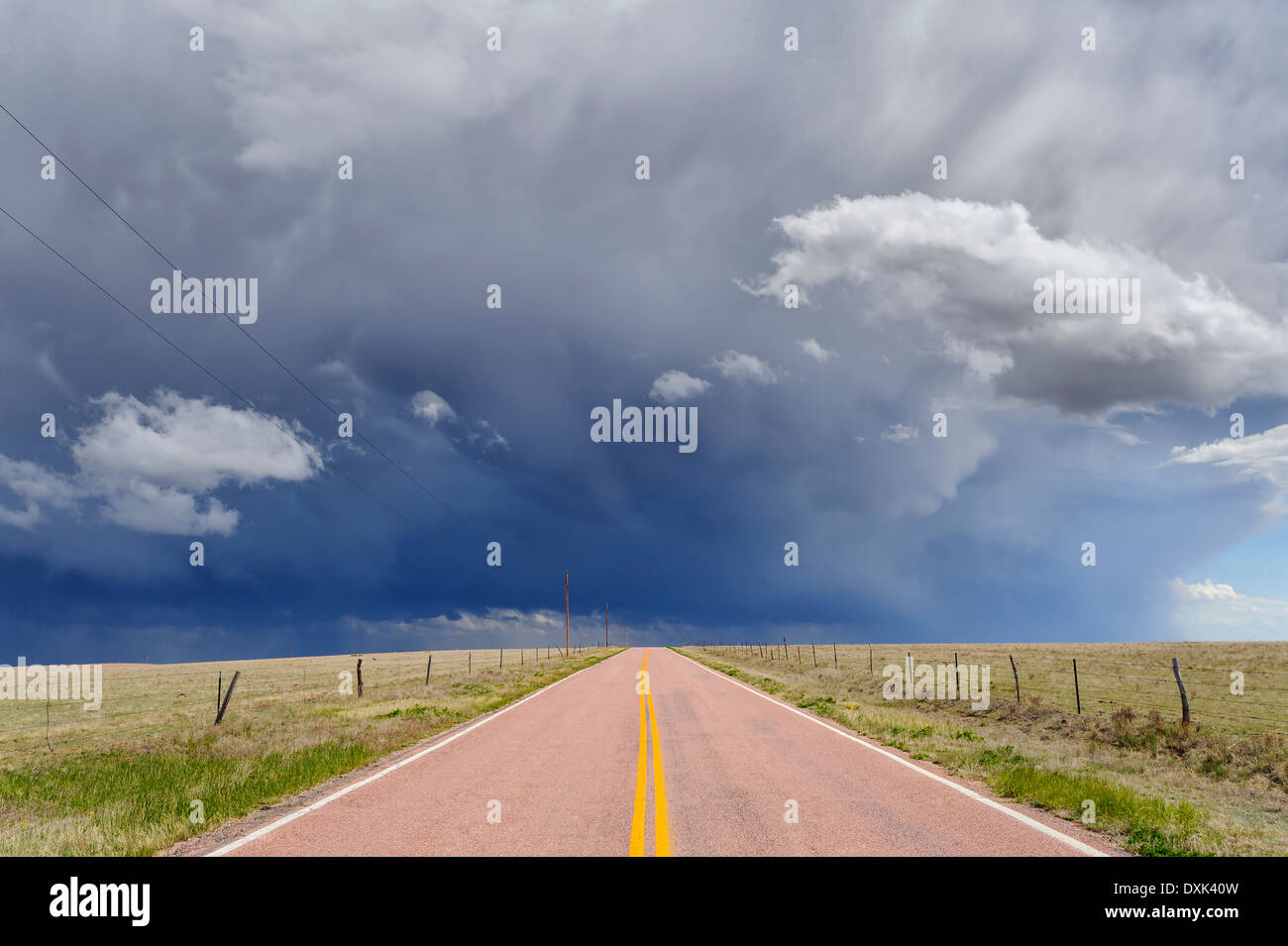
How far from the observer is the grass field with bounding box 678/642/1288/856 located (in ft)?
26.9

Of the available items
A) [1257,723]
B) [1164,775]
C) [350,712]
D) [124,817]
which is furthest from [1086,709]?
[124,817]

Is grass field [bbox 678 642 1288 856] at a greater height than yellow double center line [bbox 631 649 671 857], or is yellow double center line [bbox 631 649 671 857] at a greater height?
yellow double center line [bbox 631 649 671 857]

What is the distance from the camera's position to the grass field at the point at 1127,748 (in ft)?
26.9

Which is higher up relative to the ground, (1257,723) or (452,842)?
(452,842)

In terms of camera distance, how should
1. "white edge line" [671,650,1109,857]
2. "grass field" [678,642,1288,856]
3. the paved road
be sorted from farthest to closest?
"grass field" [678,642,1288,856]
"white edge line" [671,650,1109,857]
the paved road

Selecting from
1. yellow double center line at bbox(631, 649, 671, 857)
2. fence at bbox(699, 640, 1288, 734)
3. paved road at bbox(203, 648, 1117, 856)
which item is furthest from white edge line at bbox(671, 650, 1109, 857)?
fence at bbox(699, 640, 1288, 734)

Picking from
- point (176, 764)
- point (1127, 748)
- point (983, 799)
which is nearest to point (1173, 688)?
point (1127, 748)

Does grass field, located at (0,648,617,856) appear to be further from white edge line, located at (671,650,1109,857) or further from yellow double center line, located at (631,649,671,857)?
white edge line, located at (671,650,1109,857)

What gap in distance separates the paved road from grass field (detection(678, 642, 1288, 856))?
2.82ft
